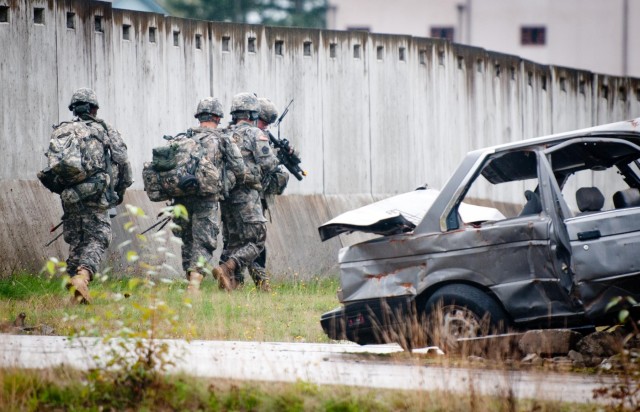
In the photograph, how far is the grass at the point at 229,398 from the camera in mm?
7922

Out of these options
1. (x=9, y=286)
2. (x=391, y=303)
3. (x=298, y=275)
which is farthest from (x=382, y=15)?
(x=391, y=303)

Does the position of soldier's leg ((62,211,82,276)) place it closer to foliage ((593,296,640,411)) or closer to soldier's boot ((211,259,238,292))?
soldier's boot ((211,259,238,292))

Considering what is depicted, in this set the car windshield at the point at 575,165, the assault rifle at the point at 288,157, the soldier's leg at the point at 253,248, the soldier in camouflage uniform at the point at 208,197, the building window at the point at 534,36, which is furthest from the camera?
the building window at the point at 534,36

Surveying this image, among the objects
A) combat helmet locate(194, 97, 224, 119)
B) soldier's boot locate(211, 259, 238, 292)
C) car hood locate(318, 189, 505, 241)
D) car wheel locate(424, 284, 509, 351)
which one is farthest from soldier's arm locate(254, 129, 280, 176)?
car wheel locate(424, 284, 509, 351)

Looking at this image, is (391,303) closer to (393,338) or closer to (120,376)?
(393,338)

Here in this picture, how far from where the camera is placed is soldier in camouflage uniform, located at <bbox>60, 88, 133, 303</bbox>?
15.0 metres

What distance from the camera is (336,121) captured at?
2122 centimetres

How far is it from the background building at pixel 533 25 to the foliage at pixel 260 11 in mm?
2936

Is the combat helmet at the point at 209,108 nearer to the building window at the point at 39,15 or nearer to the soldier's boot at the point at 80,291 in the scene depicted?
the building window at the point at 39,15

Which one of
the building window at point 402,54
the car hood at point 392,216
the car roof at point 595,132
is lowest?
the car hood at point 392,216

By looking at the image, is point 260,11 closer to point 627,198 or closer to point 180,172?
point 180,172

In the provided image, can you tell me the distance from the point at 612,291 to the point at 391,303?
1587mm

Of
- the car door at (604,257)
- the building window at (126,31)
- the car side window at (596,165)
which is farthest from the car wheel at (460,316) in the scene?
the building window at (126,31)

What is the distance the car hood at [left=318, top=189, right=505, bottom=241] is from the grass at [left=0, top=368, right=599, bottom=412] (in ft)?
8.59
